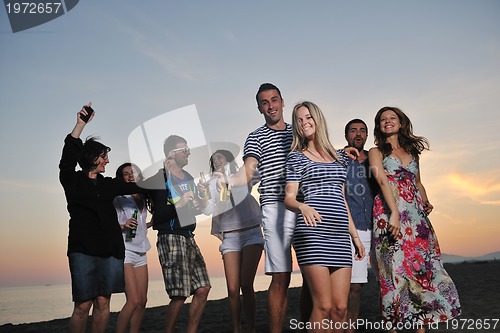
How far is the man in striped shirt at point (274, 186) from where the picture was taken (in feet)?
16.1

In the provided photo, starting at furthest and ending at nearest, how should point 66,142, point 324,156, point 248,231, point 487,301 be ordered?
point 487,301
point 248,231
point 66,142
point 324,156

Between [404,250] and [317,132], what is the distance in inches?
63.0

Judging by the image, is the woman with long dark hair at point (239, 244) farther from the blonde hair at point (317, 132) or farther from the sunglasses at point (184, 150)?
the blonde hair at point (317, 132)

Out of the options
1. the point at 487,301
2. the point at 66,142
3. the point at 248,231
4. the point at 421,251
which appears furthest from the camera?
the point at 487,301

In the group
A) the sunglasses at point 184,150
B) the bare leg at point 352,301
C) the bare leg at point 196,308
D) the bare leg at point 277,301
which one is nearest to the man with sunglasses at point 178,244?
the bare leg at point 196,308

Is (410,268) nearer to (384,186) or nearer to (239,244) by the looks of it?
(384,186)

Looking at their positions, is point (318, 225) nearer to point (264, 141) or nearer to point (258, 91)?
point (264, 141)

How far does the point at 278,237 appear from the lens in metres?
4.93

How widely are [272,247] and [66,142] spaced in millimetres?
1937

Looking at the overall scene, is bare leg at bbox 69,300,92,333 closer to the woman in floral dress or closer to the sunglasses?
the sunglasses

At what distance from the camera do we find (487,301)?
28.9ft

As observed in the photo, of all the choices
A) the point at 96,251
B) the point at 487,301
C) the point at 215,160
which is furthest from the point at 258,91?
the point at 487,301

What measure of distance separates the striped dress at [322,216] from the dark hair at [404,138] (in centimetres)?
123

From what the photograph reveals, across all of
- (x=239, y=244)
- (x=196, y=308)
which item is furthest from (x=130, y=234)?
(x=239, y=244)
